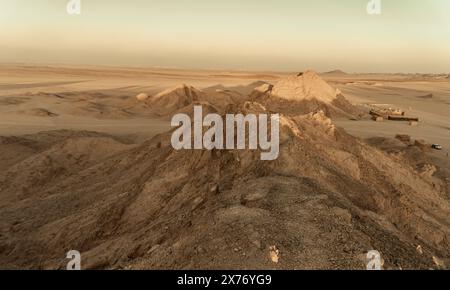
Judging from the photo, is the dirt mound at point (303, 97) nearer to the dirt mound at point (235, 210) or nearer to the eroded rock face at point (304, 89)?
the eroded rock face at point (304, 89)

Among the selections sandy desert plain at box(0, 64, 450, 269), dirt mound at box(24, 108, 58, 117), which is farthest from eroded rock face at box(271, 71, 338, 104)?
dirt mound at box(24, 108, 58, 117)

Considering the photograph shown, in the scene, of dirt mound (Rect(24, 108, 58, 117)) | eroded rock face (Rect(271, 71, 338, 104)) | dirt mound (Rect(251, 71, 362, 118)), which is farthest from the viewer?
dirt mound (Rect(24, 108, 58, 117))

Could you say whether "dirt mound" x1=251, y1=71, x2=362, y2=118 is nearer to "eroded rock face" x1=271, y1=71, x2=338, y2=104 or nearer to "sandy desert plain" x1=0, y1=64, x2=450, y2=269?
"eroded rock face" x1=271, y1=71, x2=338, y2=104

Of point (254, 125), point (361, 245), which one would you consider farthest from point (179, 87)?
point (361, 245)

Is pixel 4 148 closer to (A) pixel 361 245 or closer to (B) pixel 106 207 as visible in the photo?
(B) pixel 106 207

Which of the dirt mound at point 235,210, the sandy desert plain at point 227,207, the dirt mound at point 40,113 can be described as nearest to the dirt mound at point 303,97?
the sandy desert plain at point 227,207

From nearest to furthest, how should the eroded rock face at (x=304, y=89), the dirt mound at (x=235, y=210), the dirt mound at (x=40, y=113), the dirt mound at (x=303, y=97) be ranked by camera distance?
the dirt mound at (x=235, y=210) → the dirt mound at (x=303, y=97) → the eroded rock face at (x=304, y=89) → the dirt mound at (x=40, y=113)
